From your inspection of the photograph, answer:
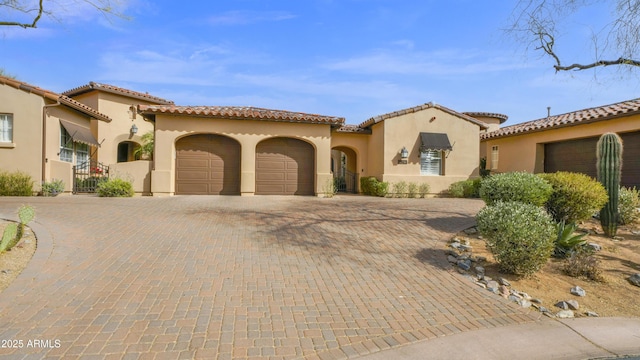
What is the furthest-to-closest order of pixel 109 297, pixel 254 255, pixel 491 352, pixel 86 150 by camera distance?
1. pixel 86 150
2. pixel 254 255
3. pixel 109 297
4. pixel 491 352

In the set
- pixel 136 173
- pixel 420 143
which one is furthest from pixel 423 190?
pixel 136 173

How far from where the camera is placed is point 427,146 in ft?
56.2

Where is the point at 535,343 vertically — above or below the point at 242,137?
below

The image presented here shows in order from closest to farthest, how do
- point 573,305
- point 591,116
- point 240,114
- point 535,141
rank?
point 573,305 < point 591,116 < point 240,114 < point 535,141

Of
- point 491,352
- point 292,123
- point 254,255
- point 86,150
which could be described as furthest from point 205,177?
point 491,352

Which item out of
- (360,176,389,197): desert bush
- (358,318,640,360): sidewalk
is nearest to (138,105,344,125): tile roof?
(360,176,389,197): desert bush

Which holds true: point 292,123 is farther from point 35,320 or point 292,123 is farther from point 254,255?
point 35,320

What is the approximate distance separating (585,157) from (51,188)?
2298 centimetres

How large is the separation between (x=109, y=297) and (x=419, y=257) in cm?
517

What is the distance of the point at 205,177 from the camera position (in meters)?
15.5

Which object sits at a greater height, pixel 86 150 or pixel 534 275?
pixel 86 150

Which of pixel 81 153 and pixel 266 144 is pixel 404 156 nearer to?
pixel 266 144

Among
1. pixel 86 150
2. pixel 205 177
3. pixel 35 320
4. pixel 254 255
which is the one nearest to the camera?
pixel 35 320

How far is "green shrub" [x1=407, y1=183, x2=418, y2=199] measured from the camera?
673 inches
